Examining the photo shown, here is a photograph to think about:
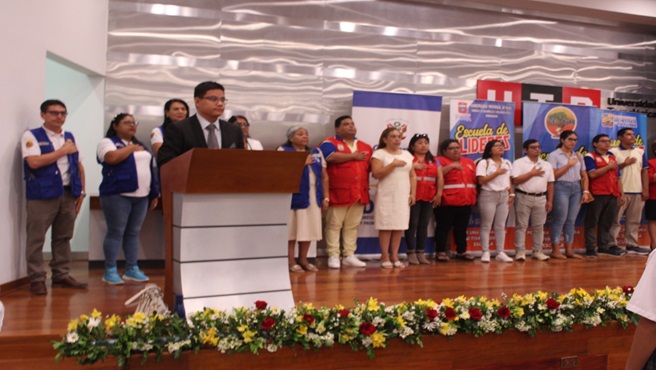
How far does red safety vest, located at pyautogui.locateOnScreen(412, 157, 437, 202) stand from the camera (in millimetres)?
6504

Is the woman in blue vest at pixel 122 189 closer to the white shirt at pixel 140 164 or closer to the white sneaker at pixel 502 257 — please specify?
the white shirt at pixel 140 164

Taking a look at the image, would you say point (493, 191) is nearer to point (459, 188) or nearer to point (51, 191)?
point (459, 188)

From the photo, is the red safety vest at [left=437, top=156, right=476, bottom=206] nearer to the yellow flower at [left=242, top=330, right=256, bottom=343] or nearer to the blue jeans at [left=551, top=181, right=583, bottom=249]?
the blue jeans at [left=551, top=181, right=583, bottom=249]

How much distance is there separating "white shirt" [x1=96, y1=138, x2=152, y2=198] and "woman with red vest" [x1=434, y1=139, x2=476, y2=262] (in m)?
3.21

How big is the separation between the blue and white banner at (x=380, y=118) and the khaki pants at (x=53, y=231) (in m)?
3.10

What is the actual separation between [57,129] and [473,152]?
4527 millimetres

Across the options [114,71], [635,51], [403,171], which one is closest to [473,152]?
[403,171]

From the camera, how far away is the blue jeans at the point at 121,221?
195 inches

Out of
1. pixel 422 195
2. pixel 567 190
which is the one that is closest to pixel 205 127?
pixel 422 195

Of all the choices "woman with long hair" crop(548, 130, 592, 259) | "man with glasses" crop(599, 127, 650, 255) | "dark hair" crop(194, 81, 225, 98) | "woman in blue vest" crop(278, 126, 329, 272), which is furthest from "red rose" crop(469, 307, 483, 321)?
"man with glasses" crop(599, 127, 650, 255)

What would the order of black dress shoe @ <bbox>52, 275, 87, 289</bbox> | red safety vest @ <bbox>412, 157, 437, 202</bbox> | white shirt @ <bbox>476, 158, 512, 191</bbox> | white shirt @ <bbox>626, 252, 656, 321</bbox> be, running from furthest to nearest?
1. white shirt @ <bbox>476, 158, 512, 191</bbox>
2. red safety vest @ <bbox>412, 157, 437, 202</bbox>
3. black dress shoe @ <bbox>52, 275, 87, 289</bbox>
4. white shirt @ <bbox>626, 252, 656, 321</bbox>

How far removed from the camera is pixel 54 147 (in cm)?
461

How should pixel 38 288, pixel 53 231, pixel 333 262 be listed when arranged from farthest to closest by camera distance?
pixel 333 262
pixel 53 231
pixel 38 288

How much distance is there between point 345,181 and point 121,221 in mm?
2218
